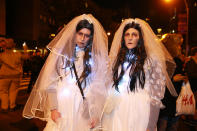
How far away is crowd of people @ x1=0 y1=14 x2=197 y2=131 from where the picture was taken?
8.02 ft

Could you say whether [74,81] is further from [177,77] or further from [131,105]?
[177,77]

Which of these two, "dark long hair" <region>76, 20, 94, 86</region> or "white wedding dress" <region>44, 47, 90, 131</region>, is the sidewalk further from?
"dark long hair" <region>76, 20, 94, 86</region>

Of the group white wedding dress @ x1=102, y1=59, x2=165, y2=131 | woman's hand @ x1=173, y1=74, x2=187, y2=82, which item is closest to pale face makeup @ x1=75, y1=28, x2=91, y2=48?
white wedding dress @ x1=102, y1=59, x2=165, y2=131

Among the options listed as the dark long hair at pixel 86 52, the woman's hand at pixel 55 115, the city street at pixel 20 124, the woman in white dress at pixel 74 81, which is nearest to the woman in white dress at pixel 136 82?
the woman in white dress at pixel 74 81

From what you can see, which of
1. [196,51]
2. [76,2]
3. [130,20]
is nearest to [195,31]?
[76,2]

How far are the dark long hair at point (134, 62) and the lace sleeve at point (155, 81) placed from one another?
0.09 m

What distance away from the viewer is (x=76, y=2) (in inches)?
874

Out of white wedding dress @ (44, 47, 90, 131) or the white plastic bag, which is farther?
the white plastic bag

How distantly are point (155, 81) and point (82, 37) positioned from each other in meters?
1.07

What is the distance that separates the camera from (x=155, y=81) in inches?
101

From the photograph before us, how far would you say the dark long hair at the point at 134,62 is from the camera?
258 centimetres

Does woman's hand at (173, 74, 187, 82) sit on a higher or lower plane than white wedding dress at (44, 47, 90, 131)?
higher

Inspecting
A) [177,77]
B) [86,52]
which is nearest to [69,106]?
[86,52]

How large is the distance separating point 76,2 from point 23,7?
12.7m
